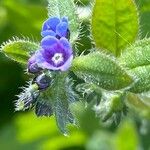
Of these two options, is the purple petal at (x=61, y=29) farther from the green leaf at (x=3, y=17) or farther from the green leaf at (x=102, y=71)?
the green leaf at (x=3, y=17)

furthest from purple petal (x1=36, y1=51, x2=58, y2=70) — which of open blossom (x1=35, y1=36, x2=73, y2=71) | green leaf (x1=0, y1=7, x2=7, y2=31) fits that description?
green leaf (x1=0, y1=7, x2=7, y2=31)

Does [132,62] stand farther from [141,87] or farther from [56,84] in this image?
[56,84]

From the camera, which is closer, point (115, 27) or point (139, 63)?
point (139, 63)

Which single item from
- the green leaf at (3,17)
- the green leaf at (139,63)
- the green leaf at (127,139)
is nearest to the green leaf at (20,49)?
the green leaf at (139,63)

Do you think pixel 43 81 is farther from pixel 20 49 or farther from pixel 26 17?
pixel 26 17

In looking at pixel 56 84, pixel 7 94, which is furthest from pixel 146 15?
pixel 7 94

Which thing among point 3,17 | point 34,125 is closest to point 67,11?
point 3,17
